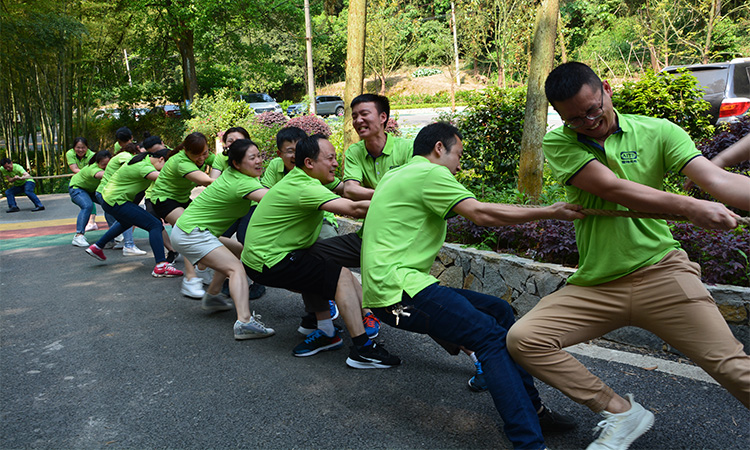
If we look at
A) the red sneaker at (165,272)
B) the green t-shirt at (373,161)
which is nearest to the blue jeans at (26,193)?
the red sneaker at (165,272)

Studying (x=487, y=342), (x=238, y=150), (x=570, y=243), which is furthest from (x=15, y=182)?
(x=487, y=342)

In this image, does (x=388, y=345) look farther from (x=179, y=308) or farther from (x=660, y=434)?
(x=179, y=308)

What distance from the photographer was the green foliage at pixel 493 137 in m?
7.99

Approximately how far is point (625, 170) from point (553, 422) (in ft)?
4.42

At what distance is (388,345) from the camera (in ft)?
15.0

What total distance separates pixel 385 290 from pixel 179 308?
3.39 metres

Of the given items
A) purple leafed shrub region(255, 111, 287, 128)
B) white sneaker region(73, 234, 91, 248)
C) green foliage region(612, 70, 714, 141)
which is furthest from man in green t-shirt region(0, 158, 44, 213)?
green foliage region(612, 70, 714, 141)

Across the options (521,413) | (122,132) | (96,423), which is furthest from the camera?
(122,132)

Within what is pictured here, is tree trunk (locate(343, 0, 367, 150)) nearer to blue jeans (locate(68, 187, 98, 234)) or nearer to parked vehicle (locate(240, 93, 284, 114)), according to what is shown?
blue jeans (locate(68, 187, 98, 234))

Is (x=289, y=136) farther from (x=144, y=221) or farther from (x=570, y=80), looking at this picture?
(x=570, y=80)

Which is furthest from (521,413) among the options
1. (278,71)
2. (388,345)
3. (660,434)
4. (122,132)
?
(278,71)

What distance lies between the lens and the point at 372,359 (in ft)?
13.5

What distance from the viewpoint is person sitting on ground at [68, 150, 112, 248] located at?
30.3 ft

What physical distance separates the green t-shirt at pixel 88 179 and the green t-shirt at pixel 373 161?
5710 mm
